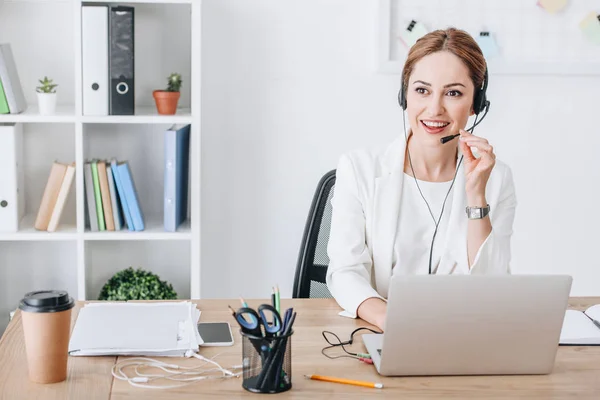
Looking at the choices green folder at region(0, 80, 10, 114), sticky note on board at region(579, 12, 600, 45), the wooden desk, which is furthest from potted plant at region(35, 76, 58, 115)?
sticky note on board at region(579, 12, 600, 45)

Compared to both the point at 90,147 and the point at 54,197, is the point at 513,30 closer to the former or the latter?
the point at 90,147

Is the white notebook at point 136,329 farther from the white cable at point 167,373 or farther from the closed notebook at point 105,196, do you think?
the closed notebook at point 105,196

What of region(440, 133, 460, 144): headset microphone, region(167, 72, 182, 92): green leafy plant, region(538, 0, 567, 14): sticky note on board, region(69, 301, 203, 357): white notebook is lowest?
region(69, 301, 203, 357): white notebook

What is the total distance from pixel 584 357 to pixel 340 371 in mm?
499

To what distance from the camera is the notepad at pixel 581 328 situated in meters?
1.69

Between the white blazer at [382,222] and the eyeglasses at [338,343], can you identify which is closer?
the eyeglasses at [338,343]

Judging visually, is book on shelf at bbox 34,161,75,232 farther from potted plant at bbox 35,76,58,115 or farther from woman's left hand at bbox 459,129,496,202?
woman's left hand at bbox 459,129,496,202

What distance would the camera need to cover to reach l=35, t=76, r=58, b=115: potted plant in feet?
8.84

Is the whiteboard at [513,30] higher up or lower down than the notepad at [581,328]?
higher up

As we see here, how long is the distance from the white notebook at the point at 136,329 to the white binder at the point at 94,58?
3.35 feet

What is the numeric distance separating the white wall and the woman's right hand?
127cm

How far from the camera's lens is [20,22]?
2.85 metres

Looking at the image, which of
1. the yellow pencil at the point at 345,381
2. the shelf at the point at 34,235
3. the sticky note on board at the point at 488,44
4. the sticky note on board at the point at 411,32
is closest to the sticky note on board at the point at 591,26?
the sticky note on board at the point at 488,44

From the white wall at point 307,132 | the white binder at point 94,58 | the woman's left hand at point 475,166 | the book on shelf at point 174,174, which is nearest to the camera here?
the woman's left hand at point 475,166
